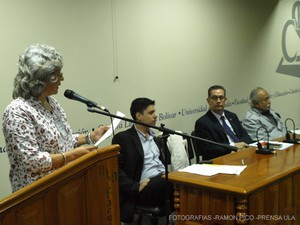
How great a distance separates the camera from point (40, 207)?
133 centimetres

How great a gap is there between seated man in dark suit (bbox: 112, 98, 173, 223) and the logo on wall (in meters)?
3.52

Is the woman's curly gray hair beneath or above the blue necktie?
above

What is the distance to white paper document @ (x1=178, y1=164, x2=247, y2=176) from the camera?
7.54ft

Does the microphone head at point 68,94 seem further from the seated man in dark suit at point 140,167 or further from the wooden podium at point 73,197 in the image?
the seated man in dark suit at point 140,167

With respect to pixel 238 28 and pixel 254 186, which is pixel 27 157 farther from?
pixel 238 28

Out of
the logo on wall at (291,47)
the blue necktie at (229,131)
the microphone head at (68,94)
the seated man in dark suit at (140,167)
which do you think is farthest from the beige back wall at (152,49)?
the microphone head at (68,94)

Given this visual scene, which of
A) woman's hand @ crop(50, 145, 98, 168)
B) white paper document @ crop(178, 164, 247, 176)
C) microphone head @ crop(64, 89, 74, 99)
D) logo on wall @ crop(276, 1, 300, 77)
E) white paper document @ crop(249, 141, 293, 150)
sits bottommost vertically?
white paper document @ crop(178, 164, 247, 176)

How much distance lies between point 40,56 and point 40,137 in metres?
0.37

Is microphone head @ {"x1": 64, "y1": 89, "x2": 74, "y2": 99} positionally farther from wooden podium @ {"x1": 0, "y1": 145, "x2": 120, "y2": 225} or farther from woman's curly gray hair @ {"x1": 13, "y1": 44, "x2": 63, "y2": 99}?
wooden podium @ {"x1": 0, "y1": 145, "x2": 120, "y2": 225}

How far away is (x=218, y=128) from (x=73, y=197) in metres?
2.31

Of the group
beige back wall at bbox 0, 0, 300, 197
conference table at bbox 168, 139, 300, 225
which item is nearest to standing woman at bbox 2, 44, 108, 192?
conference table at bbox 168, 139, 300, 225

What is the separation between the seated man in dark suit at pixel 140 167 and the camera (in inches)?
105

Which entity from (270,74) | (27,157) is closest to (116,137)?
(27,157)

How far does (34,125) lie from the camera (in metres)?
1.71
